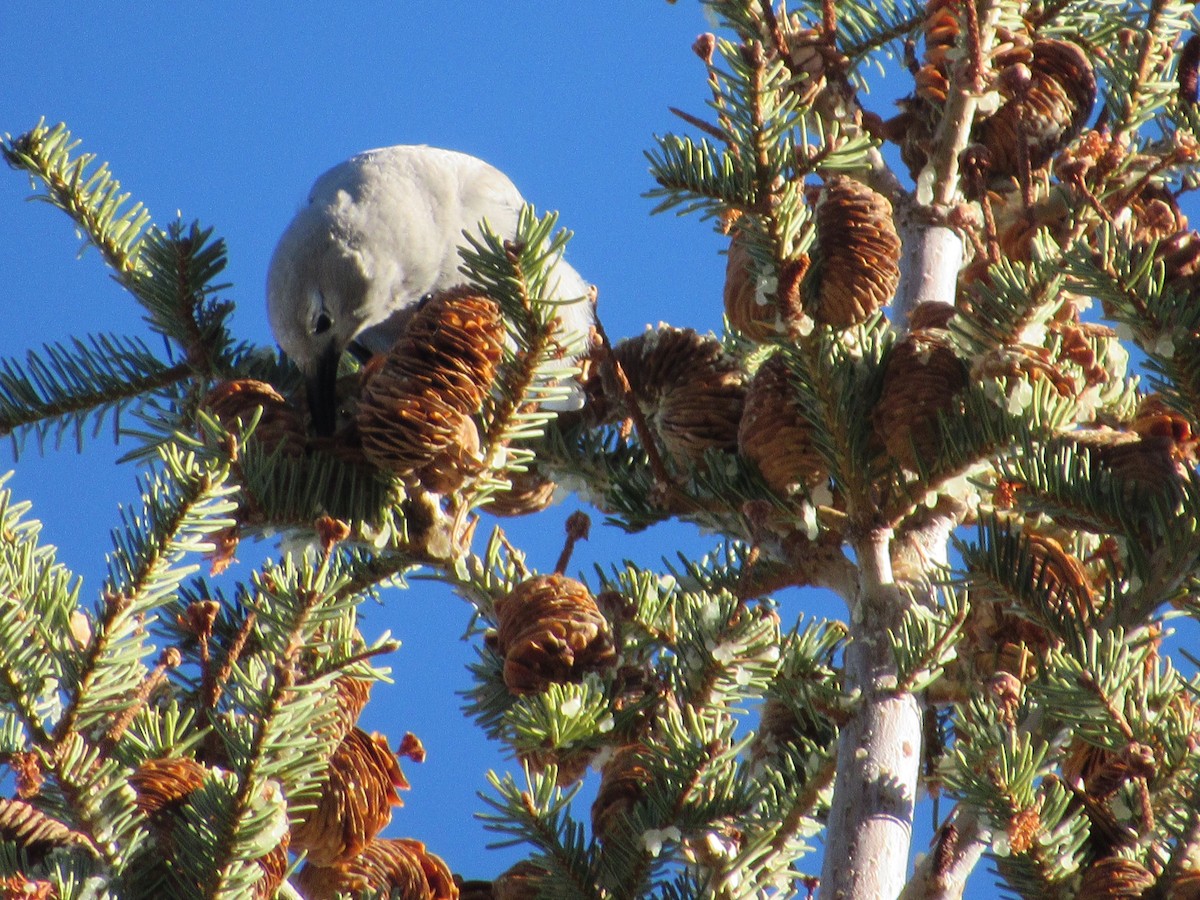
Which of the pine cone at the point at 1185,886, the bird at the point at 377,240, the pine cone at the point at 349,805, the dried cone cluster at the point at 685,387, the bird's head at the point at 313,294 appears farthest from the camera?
the bird at the point at 377,240

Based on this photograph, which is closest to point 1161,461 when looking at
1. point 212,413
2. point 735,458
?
point 735,458

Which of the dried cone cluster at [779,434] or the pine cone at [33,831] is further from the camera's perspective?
the dried cone cluster at [779,434]

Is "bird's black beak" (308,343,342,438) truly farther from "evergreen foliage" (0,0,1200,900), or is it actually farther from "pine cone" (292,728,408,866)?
"pine cone" (292,728,408,866)

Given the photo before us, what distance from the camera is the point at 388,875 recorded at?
0.97m

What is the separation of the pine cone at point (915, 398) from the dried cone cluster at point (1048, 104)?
12.7 inches

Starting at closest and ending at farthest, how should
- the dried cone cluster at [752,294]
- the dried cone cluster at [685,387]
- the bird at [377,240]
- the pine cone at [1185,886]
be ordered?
1. the pine cone at [1185,886]
2. the dried cone cluster at [752,294]
3. the dried cone cluster at [685,387]
4. the bird at [377,240]

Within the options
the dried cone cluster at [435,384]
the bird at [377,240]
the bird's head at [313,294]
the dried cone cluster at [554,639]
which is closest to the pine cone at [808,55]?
the dried cone cluster at [435,384]

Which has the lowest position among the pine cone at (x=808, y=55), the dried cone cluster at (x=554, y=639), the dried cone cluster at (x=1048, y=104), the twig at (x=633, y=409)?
the dried cone cluster at (x=554, y=639)

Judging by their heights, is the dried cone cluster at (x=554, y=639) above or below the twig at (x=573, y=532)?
below

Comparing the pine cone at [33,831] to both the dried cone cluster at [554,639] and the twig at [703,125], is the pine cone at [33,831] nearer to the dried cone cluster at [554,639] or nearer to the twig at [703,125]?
the dried cone cluster at [554,639]

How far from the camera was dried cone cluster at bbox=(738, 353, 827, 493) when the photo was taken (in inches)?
43.8

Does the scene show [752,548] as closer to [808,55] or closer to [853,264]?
[853,264]

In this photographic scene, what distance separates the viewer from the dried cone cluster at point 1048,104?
1.32 metres

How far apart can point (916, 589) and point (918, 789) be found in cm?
23
